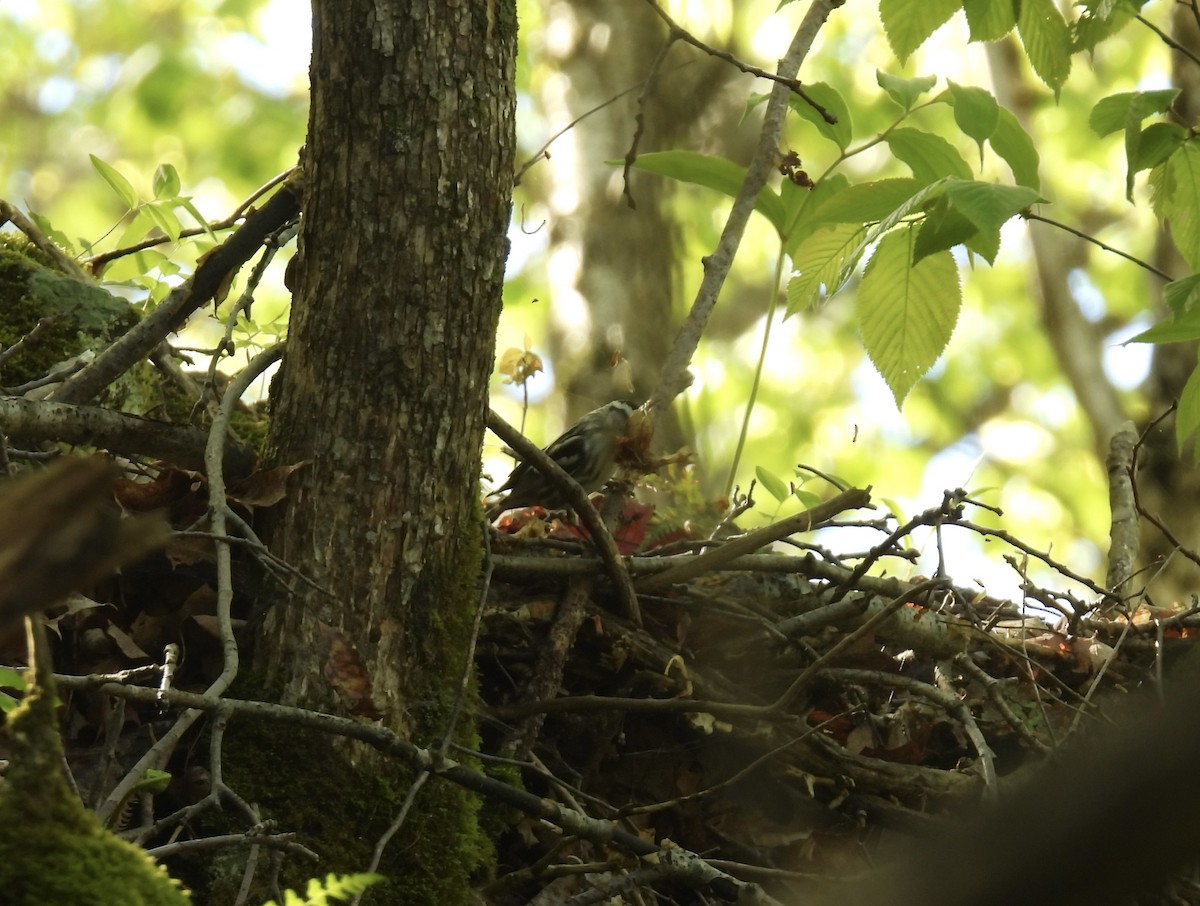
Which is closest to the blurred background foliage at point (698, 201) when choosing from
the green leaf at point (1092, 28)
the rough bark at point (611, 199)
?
the rough bark at point (611, 199)

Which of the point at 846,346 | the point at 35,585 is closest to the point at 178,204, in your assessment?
the point at 35,585

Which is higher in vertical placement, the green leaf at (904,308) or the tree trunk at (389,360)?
the green leaf at (904,308)

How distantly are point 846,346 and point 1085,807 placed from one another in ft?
31.5

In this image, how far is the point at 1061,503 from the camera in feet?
29.9

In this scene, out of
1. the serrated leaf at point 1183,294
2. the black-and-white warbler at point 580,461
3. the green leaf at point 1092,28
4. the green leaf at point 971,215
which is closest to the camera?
the green leaf at point 971,215

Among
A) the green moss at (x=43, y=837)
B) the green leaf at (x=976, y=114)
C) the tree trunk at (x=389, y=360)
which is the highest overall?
the green leaf at (x=976, y=114)

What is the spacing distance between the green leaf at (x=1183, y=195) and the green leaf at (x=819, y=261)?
584 millimetres

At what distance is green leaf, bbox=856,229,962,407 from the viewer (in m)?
2.34

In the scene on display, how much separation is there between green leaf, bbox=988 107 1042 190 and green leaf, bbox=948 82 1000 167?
41 mm

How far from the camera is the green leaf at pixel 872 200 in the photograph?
2279 mm

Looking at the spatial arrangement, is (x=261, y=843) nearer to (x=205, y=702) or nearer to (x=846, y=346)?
(x=205, y=702)

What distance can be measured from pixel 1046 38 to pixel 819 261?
24.5 inches

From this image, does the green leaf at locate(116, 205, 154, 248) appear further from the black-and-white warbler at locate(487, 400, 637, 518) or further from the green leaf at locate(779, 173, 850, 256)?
the green leaf at locate(779, 173, 850, 256)

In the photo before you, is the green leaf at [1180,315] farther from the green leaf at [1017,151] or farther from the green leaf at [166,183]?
the green leaf at [166,183]
